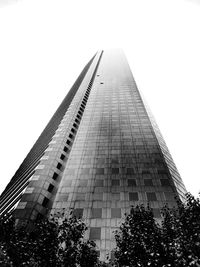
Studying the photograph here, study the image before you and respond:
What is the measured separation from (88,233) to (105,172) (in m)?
13.3

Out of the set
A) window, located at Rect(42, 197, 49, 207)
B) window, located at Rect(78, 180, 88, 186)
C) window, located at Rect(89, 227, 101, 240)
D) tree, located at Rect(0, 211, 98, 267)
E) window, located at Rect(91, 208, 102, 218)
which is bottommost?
tree, located at Rect(0, 211, 98, 267)

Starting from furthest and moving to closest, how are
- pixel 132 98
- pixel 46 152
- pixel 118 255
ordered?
pixel 132 98 < pixel 46 152 < pixel 118 255

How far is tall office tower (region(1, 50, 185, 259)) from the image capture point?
113 feet

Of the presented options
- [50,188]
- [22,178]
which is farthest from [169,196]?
[22,178]

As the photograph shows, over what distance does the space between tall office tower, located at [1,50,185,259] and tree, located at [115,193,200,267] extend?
35.9 ft

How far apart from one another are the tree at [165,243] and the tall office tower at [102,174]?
35.9 ft

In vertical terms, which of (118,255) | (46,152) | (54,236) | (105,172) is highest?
(46,152)

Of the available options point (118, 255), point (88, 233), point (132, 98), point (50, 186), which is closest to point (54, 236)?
point (118, 255)

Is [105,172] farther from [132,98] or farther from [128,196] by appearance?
[132,98]

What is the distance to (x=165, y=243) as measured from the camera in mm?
17391

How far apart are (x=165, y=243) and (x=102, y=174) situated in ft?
79.7

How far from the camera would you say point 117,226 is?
1227 inches

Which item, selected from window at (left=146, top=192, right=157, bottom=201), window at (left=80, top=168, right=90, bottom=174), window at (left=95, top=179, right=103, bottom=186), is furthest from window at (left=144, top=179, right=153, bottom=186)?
window at (left=80, top=168, right=90, bottom=174)

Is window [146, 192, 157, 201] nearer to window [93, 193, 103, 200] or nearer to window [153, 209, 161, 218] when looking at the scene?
window [153, 209, 161, 218]
